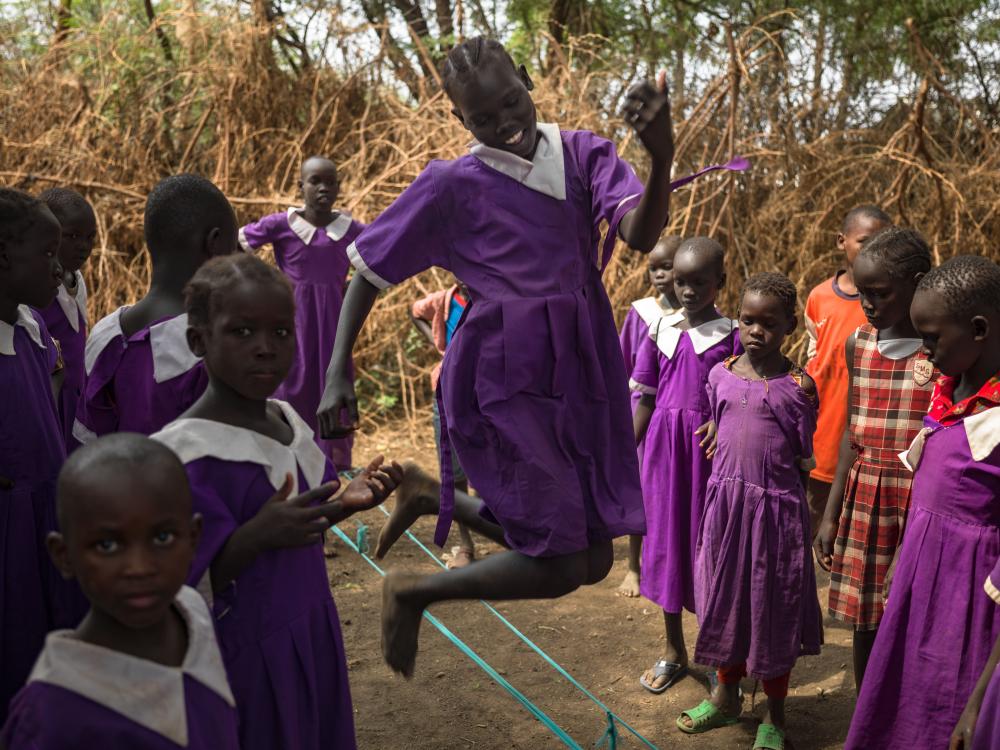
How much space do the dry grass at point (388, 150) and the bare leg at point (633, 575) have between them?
8.07ft

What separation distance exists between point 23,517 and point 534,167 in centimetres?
155

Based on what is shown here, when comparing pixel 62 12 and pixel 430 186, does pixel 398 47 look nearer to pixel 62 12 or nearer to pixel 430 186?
pixel 62 12

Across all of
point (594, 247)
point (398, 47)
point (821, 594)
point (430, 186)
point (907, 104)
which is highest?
point (398, 47)

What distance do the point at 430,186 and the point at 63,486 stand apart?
3.87ft

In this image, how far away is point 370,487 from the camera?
2.02 meters

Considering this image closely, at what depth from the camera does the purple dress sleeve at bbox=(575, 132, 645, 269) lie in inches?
90.7

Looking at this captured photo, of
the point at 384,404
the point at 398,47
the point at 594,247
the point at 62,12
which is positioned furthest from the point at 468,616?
the point at 62,12

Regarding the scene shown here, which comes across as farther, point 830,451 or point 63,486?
point 830,451

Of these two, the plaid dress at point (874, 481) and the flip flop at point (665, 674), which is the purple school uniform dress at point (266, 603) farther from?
the flip flop at point (665, 674)

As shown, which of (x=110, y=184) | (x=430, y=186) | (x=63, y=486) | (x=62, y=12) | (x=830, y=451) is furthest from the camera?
(x=62, y=12)

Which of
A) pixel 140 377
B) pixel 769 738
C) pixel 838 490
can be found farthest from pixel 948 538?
pixel 140 377

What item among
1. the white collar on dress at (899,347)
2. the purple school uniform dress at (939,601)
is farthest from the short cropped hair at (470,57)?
the white collar on dress at (899,347)

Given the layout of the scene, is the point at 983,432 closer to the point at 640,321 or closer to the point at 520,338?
the point at 520,338

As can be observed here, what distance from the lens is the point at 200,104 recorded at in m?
8.80
